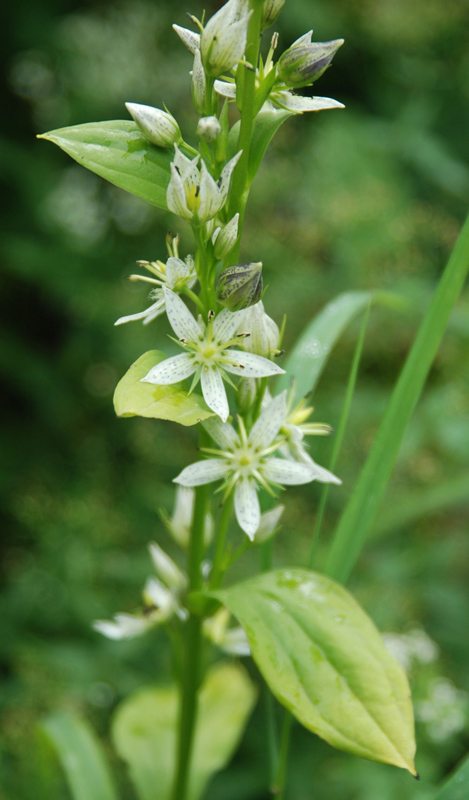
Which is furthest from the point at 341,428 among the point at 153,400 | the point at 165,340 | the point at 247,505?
the point at 165,340

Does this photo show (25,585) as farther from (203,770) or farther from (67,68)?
(67,68)

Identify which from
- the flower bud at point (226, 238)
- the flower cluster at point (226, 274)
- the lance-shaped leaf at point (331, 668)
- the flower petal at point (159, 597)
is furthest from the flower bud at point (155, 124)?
the flower petal at point (159, 597)

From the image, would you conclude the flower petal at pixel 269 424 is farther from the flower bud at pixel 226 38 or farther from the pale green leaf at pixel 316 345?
the flower bud at pixel 226 38

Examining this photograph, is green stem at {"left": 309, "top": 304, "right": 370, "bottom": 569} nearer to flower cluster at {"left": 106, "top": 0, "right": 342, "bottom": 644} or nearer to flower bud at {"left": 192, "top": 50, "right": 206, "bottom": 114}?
flower cluster at {"left": 106, "top": 0, "right": 342, "bottom": 644}

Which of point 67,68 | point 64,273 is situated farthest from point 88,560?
point 67,68

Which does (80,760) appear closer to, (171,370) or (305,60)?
(171,370)

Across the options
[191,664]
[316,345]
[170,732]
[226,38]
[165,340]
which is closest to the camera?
[226,38]
